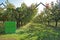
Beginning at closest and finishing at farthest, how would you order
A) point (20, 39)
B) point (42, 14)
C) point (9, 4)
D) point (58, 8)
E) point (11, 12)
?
point (20, 39)
point (11, 12)
point (9, 4)
point (58, 8)
point (42, 14)

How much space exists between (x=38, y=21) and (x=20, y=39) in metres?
15.0

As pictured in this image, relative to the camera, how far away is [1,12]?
52.7 ft

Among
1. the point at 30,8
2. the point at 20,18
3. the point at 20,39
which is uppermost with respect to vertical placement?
the point at 30,8

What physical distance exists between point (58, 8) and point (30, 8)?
14.4 feet

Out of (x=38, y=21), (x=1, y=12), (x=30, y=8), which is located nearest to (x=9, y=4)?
(x=1, y=12)

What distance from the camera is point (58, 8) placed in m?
19.4

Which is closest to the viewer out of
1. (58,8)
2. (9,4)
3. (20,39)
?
(20,39)

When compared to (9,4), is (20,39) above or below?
below

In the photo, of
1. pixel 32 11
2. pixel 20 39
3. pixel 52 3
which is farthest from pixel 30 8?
pixel 20 39

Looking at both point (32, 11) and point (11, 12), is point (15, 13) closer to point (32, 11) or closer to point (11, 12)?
point (11, 12)

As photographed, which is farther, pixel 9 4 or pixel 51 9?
pixel 51 9

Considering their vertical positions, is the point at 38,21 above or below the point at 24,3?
below

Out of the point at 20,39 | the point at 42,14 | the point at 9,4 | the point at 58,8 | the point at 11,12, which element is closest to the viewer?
the point at 20,39

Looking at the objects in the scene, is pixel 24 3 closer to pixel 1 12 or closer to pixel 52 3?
pixel 1 12
